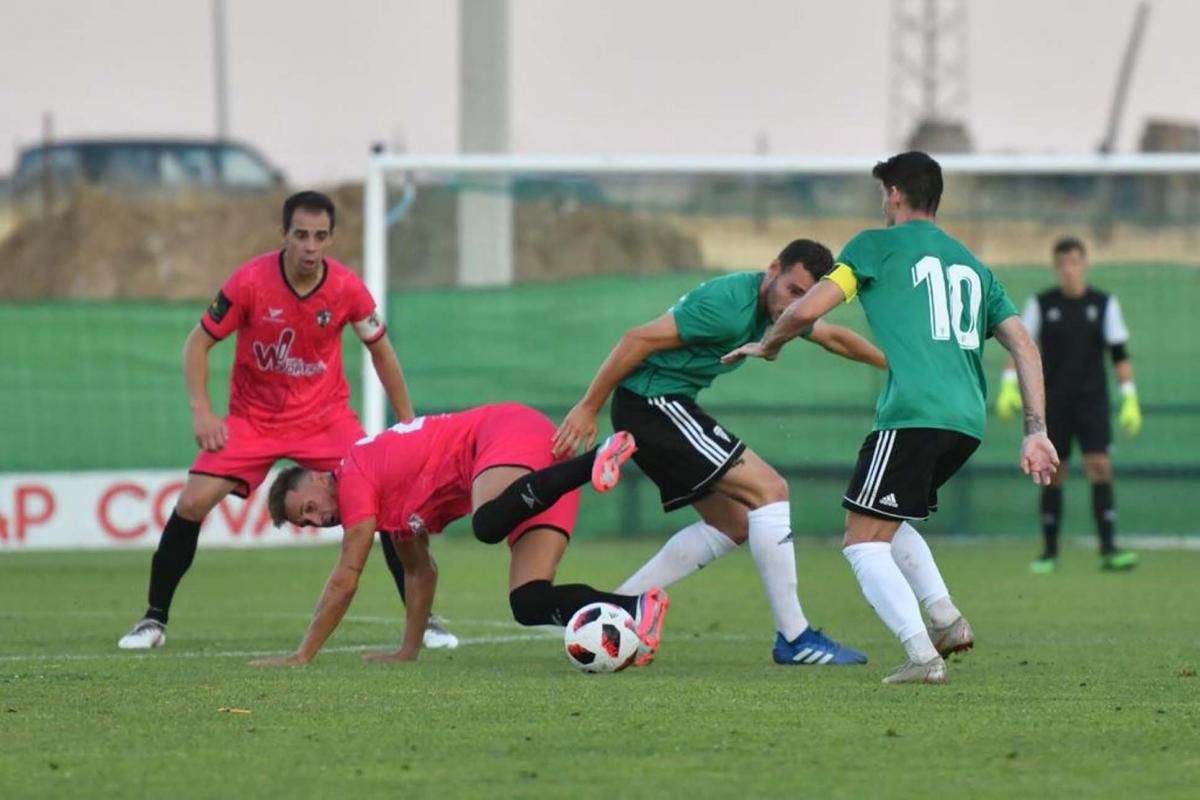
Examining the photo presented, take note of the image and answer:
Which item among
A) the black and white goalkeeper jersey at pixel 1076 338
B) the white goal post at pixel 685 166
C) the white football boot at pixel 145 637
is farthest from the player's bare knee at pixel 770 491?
the white goal post at pixel 685 166

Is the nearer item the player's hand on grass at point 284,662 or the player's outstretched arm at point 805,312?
the player's outstretched arm at point 805,312

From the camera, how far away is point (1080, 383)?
16.0 m

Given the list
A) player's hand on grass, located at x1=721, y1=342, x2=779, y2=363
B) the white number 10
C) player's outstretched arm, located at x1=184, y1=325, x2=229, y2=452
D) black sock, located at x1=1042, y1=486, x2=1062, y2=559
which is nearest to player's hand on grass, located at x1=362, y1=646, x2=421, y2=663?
player's outstretched arm, located at x1=184, y1=325, x2=229, y2=452

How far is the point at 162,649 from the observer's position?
1034cm

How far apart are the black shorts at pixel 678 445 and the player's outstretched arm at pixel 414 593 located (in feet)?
3.20

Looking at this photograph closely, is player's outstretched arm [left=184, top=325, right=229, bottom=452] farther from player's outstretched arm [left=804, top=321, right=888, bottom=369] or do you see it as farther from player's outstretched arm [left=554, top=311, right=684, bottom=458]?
player's outstretched arm [left=804, top=321, right=888, bottom=369]

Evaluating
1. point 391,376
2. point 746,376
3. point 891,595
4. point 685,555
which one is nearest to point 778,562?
point 685,555

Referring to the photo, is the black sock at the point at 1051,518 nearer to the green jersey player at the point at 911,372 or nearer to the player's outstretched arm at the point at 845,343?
the player's outstretched arm at the point at 845,343

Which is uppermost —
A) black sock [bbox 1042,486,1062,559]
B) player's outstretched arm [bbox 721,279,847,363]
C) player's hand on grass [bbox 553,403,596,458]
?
player's outstretched arm [bbox 721,279,847,363]

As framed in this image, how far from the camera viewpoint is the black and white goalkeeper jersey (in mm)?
15992

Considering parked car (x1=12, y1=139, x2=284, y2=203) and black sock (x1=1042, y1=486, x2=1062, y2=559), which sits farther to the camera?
parked car (x1=12, y1=139, x2=284, y2=203)

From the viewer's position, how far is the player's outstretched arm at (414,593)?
955cm

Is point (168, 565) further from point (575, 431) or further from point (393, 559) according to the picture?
point (575, 431)

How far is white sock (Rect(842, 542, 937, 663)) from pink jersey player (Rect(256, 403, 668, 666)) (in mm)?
859
